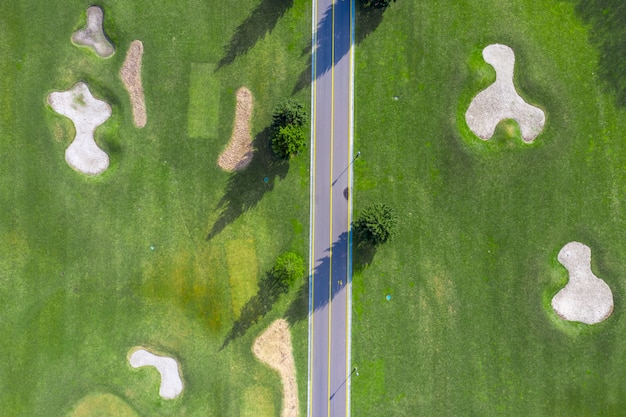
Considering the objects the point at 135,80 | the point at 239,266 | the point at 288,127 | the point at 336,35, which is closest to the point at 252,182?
the point at 288,127

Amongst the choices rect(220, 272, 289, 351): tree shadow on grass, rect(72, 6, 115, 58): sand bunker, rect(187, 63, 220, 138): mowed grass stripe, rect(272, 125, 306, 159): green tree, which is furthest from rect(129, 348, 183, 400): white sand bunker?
rect(72, 6, 115, 58): sand bunker

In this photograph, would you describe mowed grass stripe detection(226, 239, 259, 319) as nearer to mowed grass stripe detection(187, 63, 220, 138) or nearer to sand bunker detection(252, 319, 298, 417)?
sand bunker detection(252, 319, 298, 417)

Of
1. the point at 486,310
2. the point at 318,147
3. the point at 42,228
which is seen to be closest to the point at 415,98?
the point at 318,147

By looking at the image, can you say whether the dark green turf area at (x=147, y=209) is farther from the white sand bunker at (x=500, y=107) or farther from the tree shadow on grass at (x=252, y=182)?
the white sand bunker at (x=500, y=107)

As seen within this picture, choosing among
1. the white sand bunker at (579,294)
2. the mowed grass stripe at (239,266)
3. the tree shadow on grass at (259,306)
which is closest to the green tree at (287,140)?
the mowed grass stripe at (239,266)

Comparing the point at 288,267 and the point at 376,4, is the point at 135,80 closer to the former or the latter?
the point at 288,267

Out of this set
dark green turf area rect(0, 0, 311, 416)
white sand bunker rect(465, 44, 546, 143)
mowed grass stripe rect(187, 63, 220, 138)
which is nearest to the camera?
dark green turf area rect(0, 0, 311, 416)
